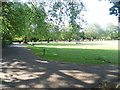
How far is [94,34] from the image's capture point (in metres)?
101

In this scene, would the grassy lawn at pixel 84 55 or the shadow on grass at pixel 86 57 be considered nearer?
the shadow on grass at pixel 86 57

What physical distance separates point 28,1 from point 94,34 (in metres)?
89.6

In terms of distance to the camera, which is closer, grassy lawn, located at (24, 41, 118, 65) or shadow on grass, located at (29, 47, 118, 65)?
shadow on grass, located at (29, 47, 118, 65)

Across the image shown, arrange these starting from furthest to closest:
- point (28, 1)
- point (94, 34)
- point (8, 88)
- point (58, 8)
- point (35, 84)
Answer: point (94, 34) → point (28, 1) → point (58, 8) → point (35, 84) → point (8, 88)

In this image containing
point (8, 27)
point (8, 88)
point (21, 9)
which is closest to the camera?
point (8, 88)

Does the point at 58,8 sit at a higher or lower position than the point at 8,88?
higher

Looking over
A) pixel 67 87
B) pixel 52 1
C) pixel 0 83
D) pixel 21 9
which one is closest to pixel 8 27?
pixel 21 9

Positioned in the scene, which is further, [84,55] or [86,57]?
[84,55]

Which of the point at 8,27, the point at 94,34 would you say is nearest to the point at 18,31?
the point at 8,27

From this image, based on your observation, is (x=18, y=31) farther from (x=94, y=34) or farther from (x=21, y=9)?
(x=94, y=34)

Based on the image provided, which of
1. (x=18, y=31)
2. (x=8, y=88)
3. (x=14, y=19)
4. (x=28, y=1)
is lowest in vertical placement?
(x=8, y=88)

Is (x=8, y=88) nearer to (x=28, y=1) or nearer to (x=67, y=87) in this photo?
(x=67, y=87)

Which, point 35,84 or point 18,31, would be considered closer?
point 35,84

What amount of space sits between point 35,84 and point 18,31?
1989 cm
